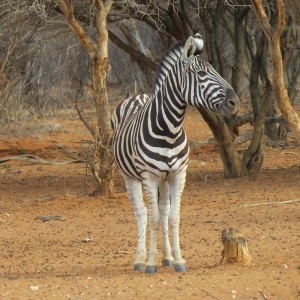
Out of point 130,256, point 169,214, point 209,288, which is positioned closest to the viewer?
point 209,288

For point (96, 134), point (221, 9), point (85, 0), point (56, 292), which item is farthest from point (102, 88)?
point (56, 292)

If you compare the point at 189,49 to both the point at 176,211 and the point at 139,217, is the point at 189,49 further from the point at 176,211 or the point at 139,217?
the point at 139,217

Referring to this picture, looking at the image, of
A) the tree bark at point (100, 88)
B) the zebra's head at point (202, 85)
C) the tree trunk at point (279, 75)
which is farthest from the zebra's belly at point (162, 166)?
the tree bark at point (100, 88)

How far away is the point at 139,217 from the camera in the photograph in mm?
8430

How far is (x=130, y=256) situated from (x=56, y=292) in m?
1.95

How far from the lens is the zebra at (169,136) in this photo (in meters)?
7.82

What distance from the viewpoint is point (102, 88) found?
12602 millimetres

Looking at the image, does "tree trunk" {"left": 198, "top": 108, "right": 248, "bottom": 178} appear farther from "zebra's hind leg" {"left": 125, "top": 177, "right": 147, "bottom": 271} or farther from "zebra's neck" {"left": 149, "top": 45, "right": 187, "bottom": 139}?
"zebra's neck" {"left": 149, "top": 45, "right": 187, "bottom": 139}

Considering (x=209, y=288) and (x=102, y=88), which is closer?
(x=209, y=288)

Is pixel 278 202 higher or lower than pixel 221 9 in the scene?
lower

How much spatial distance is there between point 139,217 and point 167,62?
5.06 ft

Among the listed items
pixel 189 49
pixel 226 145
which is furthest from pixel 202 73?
pixel 226 145

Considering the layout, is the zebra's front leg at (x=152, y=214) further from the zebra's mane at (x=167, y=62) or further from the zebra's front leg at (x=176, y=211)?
the zebra's mane at (x=167, y=62)

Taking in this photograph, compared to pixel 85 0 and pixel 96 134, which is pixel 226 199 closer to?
pixel 96 134
